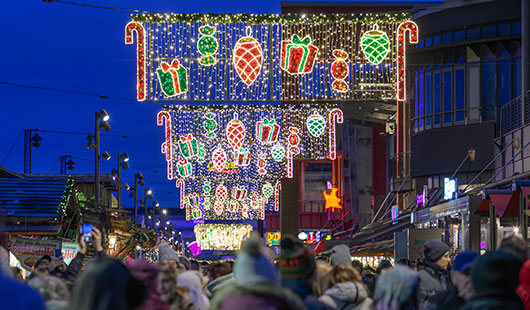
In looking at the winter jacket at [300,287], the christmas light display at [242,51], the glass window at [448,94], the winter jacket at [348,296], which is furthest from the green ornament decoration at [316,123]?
the winter jacket at [300,287]

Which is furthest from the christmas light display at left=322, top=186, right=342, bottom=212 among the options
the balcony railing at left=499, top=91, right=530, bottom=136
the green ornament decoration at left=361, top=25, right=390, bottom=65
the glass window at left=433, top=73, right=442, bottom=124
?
the green ornament decoration at left=361, top=25, right=390, bottom=65

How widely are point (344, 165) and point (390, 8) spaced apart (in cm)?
1195

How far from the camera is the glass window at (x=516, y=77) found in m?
36.2

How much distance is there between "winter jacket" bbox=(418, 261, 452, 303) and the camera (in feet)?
31.6

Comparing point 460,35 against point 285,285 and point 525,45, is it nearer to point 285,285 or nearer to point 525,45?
point 525,45

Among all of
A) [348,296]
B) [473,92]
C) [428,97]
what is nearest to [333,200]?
[428,97]

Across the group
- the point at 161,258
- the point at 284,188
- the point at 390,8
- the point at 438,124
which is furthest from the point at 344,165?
the point at 161,258

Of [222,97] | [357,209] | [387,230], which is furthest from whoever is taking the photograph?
[357,209]

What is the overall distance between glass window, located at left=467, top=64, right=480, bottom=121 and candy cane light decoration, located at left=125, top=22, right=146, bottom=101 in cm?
1933

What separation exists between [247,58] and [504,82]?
17763 mm

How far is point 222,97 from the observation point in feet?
76.4

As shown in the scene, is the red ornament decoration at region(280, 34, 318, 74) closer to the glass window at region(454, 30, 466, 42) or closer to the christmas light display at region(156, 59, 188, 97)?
the christmas light display at region(156, 59, 188, 97)

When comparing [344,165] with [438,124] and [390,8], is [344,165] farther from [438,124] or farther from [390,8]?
[438,124]

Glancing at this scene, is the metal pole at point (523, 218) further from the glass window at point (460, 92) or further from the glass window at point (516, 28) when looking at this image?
the glass window at point (460, 92)
